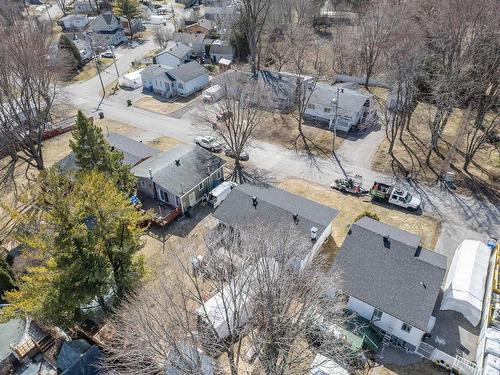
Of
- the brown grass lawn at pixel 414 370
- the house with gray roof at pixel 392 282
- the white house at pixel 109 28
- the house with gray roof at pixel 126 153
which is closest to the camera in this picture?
the brown grass lawn at pixel 414 370

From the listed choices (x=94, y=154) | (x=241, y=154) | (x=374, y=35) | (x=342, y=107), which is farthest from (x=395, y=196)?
(x=374, y=35)

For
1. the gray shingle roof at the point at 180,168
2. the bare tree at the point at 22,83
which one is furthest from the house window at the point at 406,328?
the bare tree at the point at 22,83

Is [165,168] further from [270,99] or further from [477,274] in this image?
[477,274]

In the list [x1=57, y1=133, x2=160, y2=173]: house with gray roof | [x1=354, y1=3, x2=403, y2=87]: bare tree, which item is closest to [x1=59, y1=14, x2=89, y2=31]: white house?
[x1=57, y1=133, x2=160, y2=173]: house with gray roof

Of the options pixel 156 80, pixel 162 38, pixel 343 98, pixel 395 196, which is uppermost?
pixel 162 38

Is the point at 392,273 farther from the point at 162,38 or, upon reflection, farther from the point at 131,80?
the point at 162,38

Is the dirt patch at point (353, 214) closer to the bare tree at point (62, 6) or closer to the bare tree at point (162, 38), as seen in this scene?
the bare tree at point (162, 38)

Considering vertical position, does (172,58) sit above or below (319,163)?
above
